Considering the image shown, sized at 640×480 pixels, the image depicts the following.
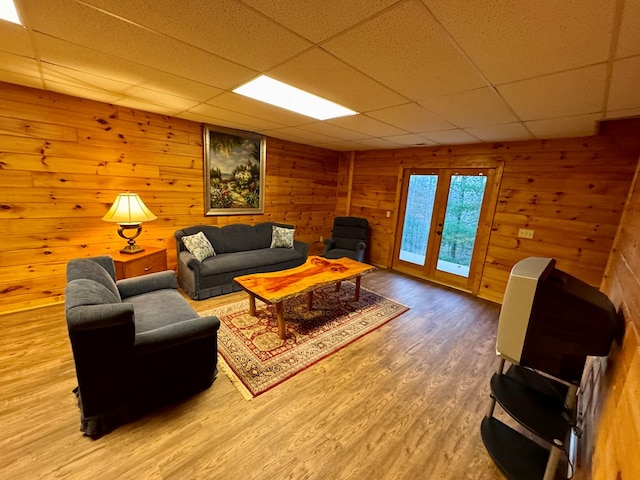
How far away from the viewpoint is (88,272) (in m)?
1.91

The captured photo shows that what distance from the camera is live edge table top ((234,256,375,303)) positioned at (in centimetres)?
259

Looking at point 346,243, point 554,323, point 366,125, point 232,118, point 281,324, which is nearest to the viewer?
point 554,323

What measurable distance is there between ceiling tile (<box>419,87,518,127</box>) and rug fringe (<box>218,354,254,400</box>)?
2.73 m

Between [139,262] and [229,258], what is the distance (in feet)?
3.45

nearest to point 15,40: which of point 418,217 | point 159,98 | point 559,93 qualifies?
point 159,98

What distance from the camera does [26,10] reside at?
1.29 meters

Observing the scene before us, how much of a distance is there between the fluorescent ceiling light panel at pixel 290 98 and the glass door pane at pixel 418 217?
242cm

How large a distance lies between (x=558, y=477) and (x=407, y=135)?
3.51m

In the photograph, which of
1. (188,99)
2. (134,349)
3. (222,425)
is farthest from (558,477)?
(188,99)

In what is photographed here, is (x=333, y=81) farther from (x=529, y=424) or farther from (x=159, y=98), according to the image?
(x=529, y=424)

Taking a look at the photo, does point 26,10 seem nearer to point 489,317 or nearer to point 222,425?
point 222,425

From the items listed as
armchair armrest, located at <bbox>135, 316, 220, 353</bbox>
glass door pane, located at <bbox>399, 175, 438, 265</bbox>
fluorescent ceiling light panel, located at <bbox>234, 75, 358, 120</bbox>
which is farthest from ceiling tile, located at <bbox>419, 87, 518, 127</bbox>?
armchair armrest, located at <bbox>135, 316, 220, 353</bbox>

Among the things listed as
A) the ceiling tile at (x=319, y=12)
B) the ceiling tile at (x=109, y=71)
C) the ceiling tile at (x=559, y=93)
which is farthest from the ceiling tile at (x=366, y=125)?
the ceiling tile at (x=319, y=12)

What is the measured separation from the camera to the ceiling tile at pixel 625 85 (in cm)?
142
